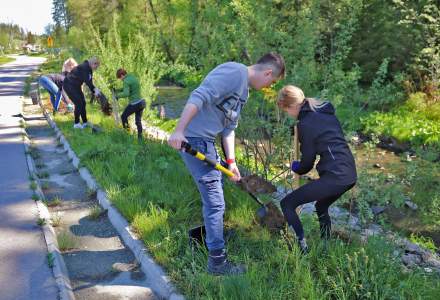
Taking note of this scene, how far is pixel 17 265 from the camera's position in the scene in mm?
3980

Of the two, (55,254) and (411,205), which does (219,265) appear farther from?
(411,205)

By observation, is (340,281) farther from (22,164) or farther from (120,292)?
(22,164)

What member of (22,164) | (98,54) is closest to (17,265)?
(22,164)

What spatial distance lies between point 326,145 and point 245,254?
1.17 m

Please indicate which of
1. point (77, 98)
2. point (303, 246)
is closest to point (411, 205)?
point (303, 246)

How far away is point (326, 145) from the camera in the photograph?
140 inches

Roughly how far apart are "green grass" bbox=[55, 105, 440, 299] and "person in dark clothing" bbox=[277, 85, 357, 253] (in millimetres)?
352

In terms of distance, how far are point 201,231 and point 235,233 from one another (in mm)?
365

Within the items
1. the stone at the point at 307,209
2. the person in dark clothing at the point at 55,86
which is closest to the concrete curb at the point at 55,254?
the stone at the point at 307,209

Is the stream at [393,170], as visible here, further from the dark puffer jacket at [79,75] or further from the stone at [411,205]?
the dark puffer jacket at [79,75]

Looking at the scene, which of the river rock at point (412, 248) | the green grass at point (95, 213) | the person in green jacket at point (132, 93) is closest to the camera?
the river rock at point (412, 248)

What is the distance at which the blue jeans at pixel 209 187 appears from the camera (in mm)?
3445

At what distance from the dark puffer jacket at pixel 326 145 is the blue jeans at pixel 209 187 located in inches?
30.7

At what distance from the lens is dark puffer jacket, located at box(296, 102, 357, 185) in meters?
3.55
